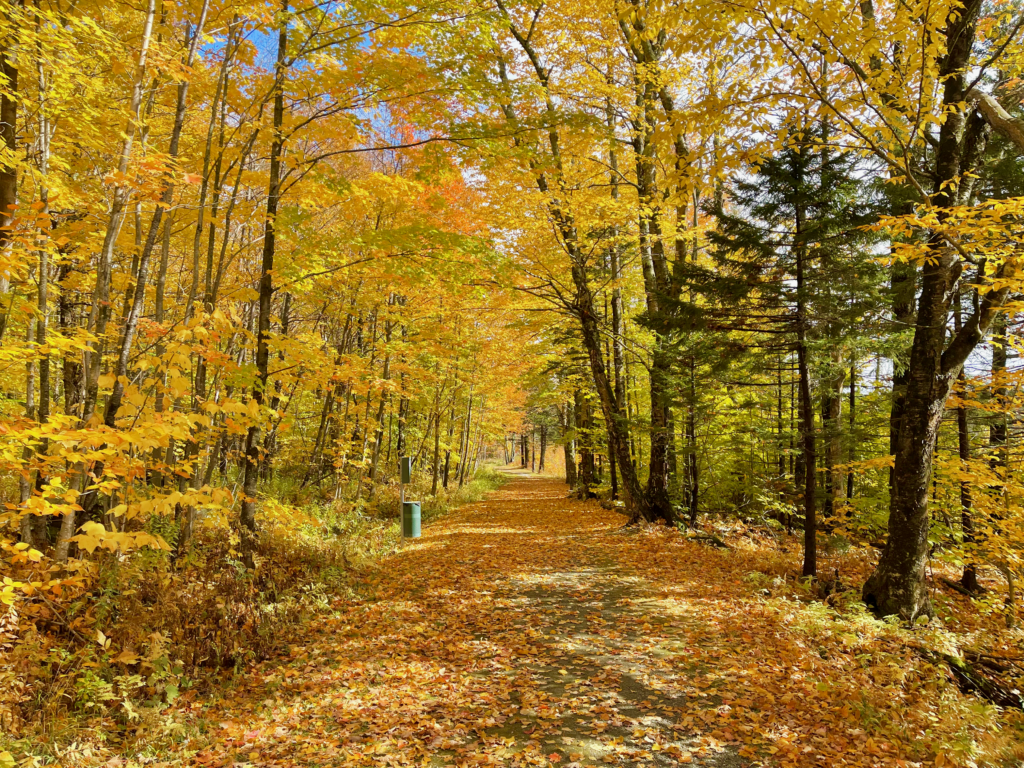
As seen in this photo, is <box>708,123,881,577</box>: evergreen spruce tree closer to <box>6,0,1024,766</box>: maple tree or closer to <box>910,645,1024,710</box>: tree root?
<box>6,0,1024,766</box>: maple tree

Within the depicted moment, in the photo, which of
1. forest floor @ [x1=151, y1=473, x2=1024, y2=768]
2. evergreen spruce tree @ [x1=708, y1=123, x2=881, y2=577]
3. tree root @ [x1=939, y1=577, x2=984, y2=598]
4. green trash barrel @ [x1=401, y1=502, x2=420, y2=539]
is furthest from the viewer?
green trash barrel @ [x1=401, y1=502, x2=420, y2=539]

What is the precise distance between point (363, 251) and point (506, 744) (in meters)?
6.90

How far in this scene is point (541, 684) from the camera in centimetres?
470

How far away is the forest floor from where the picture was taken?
3.72m

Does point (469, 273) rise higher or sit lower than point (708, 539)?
higher

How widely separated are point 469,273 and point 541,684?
618cm

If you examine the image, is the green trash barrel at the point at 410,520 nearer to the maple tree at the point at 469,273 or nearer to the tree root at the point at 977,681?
the maple tree at the point at 469,273

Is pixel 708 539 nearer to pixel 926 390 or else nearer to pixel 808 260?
pixel 926 390

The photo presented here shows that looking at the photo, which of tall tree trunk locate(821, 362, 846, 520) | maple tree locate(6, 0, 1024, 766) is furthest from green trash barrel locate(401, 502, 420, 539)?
tall tree trunk locate(821, 362, 846, 520)

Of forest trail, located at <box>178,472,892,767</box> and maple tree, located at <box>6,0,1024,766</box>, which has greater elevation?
maple tree, located at <box>6,0,1024,766</box>

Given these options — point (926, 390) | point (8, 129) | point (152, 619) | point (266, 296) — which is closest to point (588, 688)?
point (152, 619)

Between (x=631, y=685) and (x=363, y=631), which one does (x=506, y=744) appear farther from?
(x=363, y=631)

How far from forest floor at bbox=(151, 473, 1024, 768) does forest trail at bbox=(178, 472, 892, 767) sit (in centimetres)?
2

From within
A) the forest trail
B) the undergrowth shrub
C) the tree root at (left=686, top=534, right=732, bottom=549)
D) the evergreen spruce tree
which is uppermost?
the evergreen spruce tree
